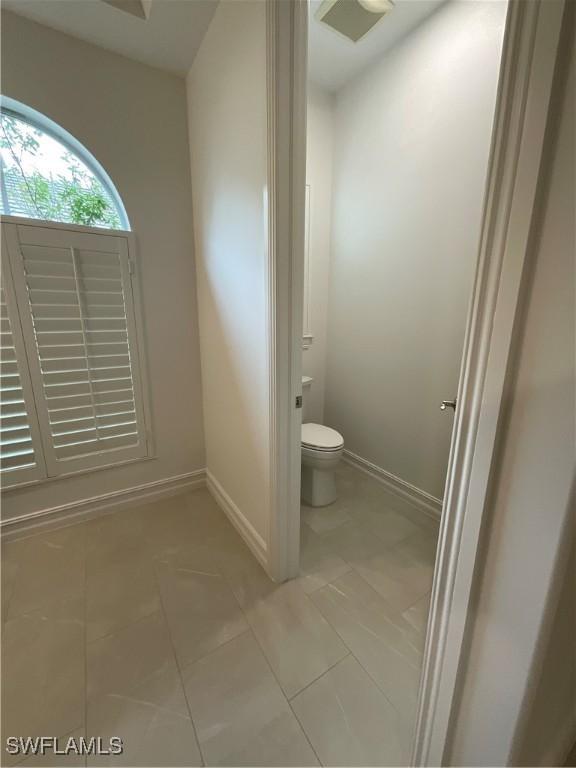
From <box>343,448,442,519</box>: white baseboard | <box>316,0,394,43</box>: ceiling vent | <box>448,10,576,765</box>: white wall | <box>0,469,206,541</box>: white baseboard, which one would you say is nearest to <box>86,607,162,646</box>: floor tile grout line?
<box>0,469,206,541</box>: white baseboard

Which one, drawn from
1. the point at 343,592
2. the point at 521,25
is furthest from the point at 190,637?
the point at 521,25

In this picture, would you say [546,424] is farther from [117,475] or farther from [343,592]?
[117,475]

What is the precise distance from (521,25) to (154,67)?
6.49ft

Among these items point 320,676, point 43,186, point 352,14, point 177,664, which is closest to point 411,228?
point 352,14

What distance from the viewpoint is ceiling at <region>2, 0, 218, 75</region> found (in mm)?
1309

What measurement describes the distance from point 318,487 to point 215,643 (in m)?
0.97

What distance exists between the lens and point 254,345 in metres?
1.39

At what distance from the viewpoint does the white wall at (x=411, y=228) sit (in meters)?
1.49

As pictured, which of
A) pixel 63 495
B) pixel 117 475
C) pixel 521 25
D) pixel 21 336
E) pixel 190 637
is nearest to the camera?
pixel 521 25

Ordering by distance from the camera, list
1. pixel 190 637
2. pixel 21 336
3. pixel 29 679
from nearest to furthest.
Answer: pixel 29 679
pixel 190 637
pixel 21 336

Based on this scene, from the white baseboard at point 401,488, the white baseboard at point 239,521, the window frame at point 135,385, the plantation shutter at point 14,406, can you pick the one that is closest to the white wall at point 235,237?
the white baseboard at point 239,521

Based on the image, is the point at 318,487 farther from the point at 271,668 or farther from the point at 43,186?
the point at 43,186

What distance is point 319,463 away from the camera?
1868mm

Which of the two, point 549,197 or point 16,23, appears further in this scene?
point 16,23
